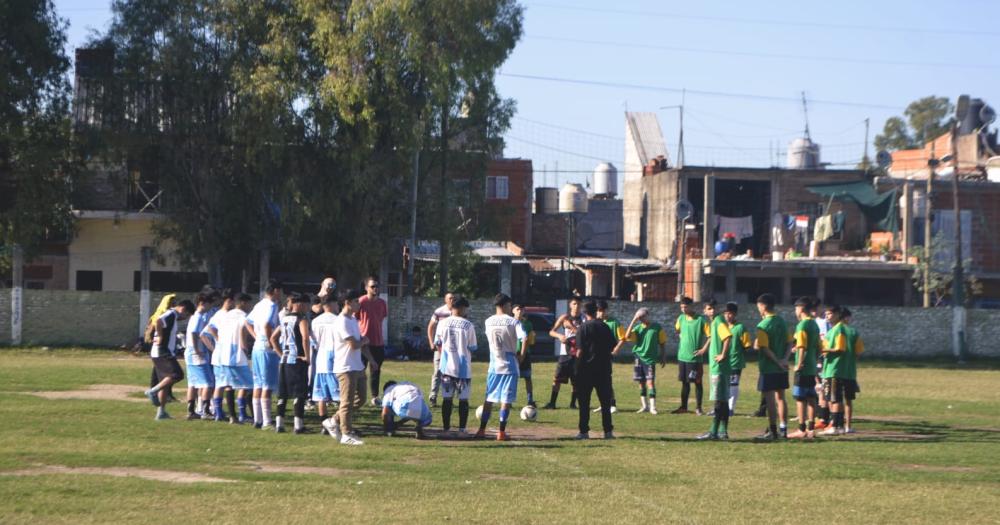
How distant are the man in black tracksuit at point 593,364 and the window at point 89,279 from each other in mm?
34637

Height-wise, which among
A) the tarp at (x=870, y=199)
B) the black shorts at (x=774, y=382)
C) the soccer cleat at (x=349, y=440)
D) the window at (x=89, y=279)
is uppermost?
the tarp at (x=870, y=199)

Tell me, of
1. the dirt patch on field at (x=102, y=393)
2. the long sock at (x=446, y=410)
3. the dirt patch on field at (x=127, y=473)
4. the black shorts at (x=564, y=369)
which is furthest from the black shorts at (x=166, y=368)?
the black shorts at (x=564, y=369)

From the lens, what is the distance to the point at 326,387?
16078 millimetres

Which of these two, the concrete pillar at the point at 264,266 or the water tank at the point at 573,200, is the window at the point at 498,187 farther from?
the concrete pillar at the point at 264,266

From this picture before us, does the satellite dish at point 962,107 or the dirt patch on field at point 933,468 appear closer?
the dirt patch on field at point 933,468

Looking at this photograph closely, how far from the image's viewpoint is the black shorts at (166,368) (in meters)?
18.0

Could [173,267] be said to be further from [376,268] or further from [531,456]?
[531,456]

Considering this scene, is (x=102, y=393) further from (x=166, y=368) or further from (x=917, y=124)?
(x=917, y=124)

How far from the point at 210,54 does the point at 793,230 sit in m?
28.2

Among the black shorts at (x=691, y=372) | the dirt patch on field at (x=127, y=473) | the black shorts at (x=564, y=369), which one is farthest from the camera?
the black shorts at (x=564, y=369)

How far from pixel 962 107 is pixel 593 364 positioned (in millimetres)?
31122

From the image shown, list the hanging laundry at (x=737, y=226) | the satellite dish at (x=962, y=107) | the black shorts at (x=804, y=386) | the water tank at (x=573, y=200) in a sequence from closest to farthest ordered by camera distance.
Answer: the black shorts at (x=804, y=386), the satellite dish at (x=962, y=107), the hanging laundry at (x=737, y=226), the water tank at (x=573, y=200)

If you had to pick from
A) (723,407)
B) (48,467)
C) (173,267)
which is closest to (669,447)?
(723,407)

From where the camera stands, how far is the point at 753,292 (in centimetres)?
5378
